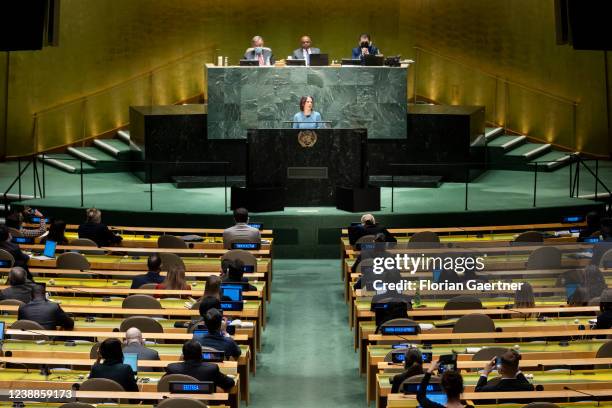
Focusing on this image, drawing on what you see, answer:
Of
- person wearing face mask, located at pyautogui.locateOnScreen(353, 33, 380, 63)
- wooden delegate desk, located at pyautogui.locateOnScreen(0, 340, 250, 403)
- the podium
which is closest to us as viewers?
wooden delegate desk, located at pyautogui.locateOnScreen(0, 340, 250, 403)

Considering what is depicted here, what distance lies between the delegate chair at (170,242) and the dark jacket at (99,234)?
0.72 meters

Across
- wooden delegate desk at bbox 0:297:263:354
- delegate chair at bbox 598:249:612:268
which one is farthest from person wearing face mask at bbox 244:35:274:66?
wooden delegate desk at bbox 0:297:263:354

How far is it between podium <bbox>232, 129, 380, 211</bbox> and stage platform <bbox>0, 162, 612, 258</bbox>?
0.36m

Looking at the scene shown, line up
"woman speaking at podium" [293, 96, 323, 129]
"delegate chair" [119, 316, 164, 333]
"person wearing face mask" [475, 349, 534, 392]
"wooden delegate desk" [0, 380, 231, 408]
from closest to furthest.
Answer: "wooden delegate desk" [0, 380, 231, 408]
"person wearing face mask" [475, 349, 534, 392]
"delegate chair" [119, 316, 164, 333]
"woman speaking at podium" [293, 96, 323, 129]

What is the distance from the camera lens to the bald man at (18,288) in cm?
1196

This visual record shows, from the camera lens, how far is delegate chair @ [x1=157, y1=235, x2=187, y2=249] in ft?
50.6

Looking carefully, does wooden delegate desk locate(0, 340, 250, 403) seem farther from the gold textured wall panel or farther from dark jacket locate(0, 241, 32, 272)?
the gold textured wall panel

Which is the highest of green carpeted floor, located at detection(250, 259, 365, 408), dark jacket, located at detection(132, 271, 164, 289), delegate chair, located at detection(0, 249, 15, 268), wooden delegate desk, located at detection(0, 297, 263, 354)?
delegate chair, located at detection(0, 249, 15, 268)

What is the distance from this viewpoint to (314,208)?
1872cm

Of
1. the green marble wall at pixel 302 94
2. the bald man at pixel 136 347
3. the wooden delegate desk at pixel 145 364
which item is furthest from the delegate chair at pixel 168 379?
the green marble wall at pixel 302 94

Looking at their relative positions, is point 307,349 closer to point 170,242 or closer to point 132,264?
point 132,264

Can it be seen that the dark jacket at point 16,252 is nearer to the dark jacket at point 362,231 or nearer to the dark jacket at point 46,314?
the dark jacket at point 46,314

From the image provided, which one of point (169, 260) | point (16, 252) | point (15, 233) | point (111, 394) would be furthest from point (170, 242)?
point (111, 394)

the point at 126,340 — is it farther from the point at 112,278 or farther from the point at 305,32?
the point at 305,32
